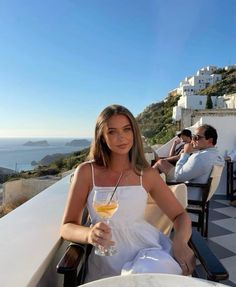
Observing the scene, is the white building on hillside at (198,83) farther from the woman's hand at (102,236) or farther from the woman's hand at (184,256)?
the woman's hand at (102,236)

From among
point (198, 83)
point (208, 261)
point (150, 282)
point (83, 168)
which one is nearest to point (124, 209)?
point (83, 168)

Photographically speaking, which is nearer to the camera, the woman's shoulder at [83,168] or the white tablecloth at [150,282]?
the white tablecloth at [150,282]

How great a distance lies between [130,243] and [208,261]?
0.35 m

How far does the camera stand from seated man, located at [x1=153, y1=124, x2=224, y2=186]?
3.08 meters

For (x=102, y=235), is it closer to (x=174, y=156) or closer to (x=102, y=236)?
(x=102, y=236)

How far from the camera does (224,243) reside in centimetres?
306

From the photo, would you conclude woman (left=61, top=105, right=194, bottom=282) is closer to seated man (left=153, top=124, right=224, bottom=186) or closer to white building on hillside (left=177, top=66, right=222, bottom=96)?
seated man (left=153, top=124, right=224, bottom=186)

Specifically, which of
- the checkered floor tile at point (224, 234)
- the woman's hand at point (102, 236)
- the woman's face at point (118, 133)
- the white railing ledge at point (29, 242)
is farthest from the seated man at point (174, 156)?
the woman's hand at point (102, 236)

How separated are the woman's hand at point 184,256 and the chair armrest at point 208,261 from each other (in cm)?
3

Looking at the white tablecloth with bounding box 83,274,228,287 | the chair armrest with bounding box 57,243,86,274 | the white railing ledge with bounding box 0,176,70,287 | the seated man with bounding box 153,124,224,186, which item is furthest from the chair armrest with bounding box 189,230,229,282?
the seated man with bounding box 153,124,224,186

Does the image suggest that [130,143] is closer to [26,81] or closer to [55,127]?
[26,81]

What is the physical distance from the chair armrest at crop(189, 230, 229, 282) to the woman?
0.04 meters

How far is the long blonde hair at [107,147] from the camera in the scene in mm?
1694

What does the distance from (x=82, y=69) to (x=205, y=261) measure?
20.2 meters
